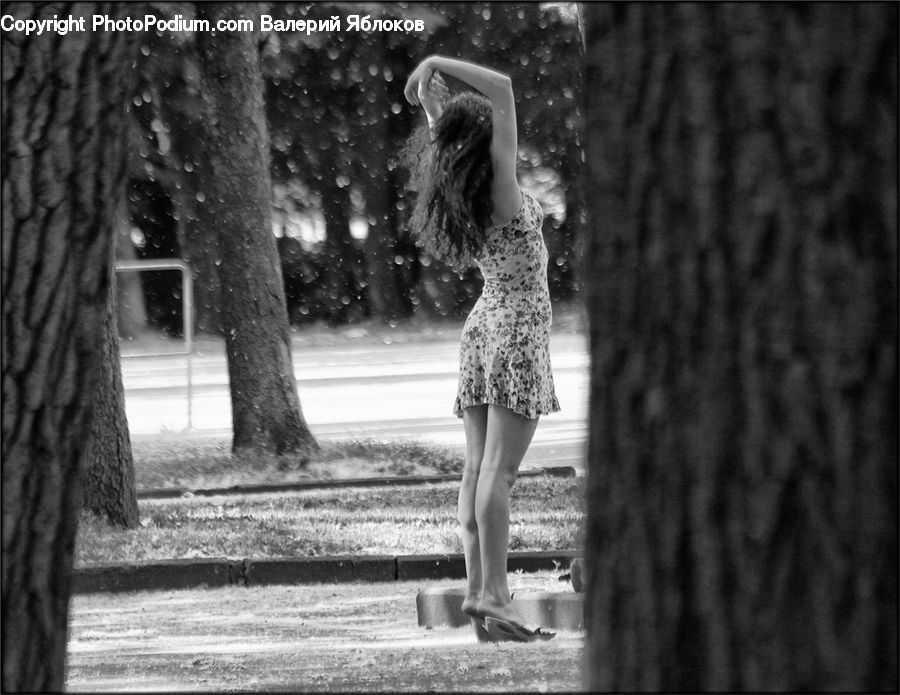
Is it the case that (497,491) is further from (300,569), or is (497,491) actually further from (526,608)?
(300,569)

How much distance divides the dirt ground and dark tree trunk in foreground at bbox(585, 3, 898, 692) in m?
2.36

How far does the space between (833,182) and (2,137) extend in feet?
5.55

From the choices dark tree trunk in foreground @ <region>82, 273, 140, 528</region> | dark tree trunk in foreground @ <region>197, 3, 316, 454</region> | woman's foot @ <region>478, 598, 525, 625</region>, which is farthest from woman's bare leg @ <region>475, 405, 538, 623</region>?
dark tree trunk in foreground @ <region>197, 3, 316, 454</region>

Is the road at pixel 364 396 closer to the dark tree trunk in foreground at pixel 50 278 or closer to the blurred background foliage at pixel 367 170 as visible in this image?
the blurred background foliage at pixel 367 170

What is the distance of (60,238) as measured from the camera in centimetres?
323

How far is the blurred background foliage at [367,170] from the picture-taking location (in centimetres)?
3222

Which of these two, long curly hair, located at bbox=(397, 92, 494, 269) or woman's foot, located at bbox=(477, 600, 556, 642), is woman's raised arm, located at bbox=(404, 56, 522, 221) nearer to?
long curly hair, located at bbox=(397, 92, 494, 269)

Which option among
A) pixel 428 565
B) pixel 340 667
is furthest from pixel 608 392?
pixel 428 565

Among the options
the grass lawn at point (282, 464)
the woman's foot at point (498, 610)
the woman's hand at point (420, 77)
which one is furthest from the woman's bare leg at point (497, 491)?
the grass lawn at point (282, 464)

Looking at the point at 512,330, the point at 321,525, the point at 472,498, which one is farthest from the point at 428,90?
the point at 321,525

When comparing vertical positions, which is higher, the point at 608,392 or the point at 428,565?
the point at 608,392

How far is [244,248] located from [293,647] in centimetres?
689

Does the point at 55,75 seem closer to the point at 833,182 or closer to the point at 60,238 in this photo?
the point at 60,238

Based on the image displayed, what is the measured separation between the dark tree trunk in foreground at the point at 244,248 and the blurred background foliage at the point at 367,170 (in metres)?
17.3
